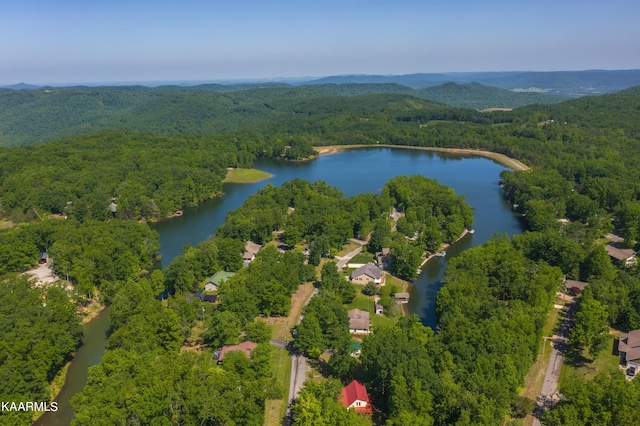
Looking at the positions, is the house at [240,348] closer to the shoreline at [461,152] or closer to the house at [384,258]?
the house at [384,258]

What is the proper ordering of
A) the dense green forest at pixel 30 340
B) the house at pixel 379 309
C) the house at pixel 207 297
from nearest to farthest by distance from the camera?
the dense green forest at pixel 30 340 → the house at pixel 379 309 → the house at pixel 207 297

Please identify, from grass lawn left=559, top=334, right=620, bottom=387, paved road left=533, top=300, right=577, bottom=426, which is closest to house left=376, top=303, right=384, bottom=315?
paved road left=533, top=300, right=577, bottom=426

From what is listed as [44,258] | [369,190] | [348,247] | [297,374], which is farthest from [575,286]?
[44,258]

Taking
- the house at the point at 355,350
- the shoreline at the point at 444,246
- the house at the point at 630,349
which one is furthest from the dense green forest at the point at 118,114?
the house at the point at 630,349

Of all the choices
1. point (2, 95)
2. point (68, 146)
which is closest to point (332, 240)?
point (68, 146)

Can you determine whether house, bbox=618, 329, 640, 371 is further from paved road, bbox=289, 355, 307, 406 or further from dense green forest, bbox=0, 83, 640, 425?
paved road, bbox=289, 355, 307, 406

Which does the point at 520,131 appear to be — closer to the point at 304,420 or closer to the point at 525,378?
the point at 525,378
